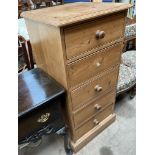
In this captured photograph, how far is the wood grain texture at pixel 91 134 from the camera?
1.31 metres

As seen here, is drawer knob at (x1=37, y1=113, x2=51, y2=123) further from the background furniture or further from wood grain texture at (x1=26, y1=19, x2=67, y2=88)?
the background furniture

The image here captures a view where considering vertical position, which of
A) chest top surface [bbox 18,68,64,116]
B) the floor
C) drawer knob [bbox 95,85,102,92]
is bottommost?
the floor

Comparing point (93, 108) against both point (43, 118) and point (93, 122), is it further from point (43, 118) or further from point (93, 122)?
point (43, 118)

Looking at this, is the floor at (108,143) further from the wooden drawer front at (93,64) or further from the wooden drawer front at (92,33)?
the wooden drawer front at (92,33)

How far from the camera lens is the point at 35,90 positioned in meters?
0.95

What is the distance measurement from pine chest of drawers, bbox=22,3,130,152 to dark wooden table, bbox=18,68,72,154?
0.07 meters

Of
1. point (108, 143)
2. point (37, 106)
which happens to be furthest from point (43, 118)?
point (108, 143)

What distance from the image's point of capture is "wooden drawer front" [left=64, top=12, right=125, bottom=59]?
79 centimetres

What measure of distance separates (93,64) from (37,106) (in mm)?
405

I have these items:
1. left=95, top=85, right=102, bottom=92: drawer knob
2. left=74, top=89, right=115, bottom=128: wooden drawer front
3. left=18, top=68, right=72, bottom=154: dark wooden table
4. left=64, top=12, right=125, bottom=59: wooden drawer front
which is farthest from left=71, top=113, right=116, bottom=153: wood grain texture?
left=64, top=12, right=125, bottom=59: wooden drawer front

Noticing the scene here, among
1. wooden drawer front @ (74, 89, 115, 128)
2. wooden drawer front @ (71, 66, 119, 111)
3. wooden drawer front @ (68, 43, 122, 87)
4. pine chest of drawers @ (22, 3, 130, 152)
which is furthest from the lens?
wooden drawer front @ (74, 89, 115, 128)

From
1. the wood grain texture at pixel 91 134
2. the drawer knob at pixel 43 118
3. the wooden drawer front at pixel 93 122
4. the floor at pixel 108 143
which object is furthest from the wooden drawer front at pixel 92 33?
the floor at pixel 108 143

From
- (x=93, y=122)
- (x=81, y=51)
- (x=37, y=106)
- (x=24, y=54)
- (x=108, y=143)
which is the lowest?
(x=108, y=143)

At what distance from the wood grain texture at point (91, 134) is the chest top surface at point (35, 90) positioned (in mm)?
582
